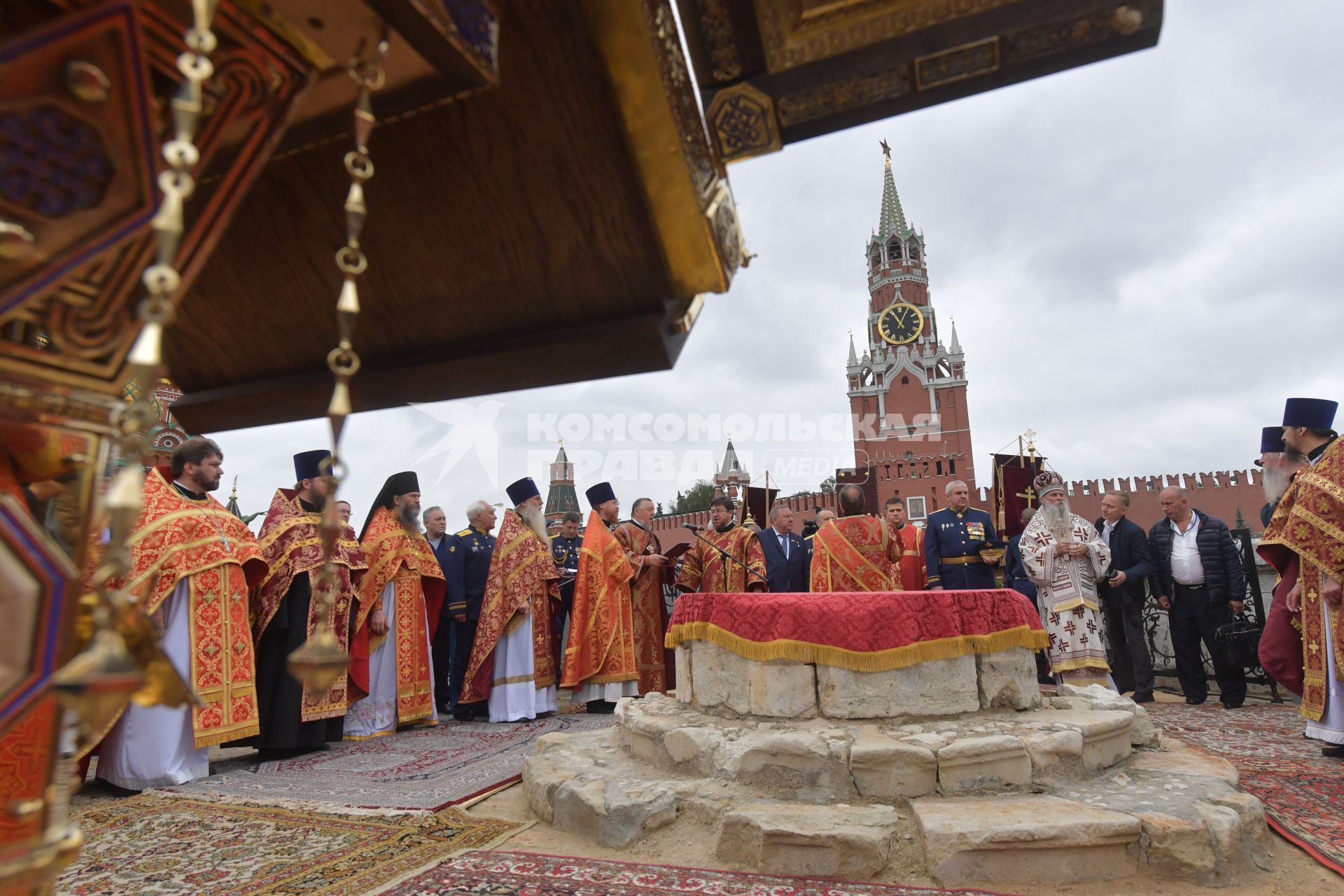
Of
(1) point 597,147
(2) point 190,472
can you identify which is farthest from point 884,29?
(2) point 190,472

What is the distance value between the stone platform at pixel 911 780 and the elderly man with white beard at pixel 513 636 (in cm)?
278

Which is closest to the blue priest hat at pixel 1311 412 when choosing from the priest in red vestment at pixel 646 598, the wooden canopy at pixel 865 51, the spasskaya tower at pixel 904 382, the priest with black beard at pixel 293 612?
the wooden canopy at pixel 865 51

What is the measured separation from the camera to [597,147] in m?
1.58

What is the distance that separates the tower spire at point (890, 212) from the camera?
194 ft

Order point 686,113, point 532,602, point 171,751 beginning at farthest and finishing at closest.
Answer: point 532,602 → point 171,751 → point 686,113

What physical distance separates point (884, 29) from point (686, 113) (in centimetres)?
48

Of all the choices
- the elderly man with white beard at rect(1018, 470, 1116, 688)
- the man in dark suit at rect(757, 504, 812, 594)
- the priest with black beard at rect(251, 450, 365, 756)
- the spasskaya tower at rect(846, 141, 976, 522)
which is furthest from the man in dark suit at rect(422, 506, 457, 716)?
the spasskaya tower at rect(846, 141, 976, 522)

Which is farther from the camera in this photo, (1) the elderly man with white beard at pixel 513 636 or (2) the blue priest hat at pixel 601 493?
(2) the blue priest hat at pixel 601 493

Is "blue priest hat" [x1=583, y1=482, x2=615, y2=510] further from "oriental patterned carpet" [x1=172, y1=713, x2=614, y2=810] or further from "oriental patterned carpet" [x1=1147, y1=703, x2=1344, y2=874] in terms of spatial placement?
"oriental patterned carpet" [x1=1147, y1=703, x2=1344, y2=874]

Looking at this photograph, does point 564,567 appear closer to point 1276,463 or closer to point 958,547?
point 958,547

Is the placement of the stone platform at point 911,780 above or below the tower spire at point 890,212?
below

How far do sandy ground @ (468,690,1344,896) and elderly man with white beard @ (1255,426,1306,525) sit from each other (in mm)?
2989

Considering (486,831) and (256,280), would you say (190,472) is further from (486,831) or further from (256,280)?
(256,280)

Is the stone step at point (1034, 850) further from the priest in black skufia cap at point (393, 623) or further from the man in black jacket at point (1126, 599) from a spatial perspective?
the priest in black skufia cap at point (393, 623)
